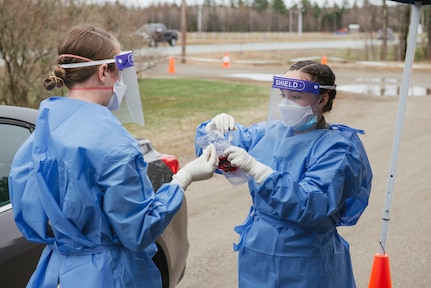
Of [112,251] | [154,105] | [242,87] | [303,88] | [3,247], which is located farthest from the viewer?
[242,87]

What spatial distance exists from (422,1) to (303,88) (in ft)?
4.57

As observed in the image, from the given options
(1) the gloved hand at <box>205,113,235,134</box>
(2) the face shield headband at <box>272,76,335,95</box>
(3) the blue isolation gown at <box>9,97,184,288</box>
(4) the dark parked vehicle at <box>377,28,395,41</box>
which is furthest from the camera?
(4) the dark parked vehicle at <box>377,28,395,41</box>

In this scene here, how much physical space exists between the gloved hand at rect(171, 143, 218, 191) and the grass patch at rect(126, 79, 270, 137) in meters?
8.88

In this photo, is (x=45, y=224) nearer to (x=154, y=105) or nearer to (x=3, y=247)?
(x=3, y=247)

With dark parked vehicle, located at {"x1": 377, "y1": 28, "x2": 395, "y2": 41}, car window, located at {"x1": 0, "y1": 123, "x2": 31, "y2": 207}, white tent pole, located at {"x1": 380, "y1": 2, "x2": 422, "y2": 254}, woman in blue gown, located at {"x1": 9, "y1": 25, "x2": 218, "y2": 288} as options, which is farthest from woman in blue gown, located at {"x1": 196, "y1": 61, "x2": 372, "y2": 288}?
dark parked vehicle, located at {"x1": 377, "y1": 28, "x2": 395, "y2": 41}

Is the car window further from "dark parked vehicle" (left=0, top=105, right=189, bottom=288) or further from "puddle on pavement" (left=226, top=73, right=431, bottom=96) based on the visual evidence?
"puddle on pavement" (left=226, top=73, right=431, bottom=96)

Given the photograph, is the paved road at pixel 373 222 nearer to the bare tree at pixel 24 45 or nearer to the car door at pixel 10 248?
the car door at pixel 10 248

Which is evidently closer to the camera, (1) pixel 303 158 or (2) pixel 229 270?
(1) pixel 303 158

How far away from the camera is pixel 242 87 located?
19.4 metres

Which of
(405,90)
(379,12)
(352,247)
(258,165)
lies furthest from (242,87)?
(379,12)

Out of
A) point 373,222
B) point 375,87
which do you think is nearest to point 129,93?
point 373,222

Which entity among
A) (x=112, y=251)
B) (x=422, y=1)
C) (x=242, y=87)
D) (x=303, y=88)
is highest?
(x=422, y=1)

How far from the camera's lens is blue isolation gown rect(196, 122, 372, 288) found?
10.1 feet

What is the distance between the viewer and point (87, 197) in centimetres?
251
